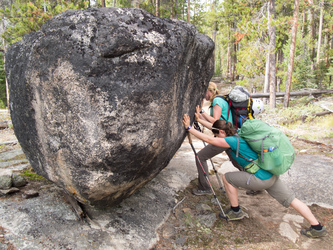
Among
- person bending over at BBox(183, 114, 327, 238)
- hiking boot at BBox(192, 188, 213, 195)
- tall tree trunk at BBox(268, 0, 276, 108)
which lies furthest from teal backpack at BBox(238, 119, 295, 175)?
tall tree trunk at BBox(268, 0, 276, 108)

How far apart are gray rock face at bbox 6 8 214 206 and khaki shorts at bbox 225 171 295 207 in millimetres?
1562

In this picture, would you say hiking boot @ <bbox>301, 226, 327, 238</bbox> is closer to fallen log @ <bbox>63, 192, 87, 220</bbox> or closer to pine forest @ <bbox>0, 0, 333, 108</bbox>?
fallen log @ <bbox>63, 192, 87, 220</bbox>

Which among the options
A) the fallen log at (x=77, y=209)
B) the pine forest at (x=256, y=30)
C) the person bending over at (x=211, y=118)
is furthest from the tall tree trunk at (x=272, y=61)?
the fallen log at (x=77, y=209)

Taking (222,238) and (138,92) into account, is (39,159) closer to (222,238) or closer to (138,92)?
(138,92)

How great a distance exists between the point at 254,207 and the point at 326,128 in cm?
954

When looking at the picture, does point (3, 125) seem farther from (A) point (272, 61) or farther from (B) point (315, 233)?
(A) point (272, 61)

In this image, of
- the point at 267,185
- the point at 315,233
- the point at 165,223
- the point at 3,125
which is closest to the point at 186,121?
the point at 267,185

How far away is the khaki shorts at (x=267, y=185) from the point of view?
4.07 m

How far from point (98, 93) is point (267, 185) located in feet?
10.1

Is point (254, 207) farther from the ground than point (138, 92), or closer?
closer

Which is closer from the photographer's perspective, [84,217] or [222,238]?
[84,217]

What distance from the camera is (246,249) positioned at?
12.5ft

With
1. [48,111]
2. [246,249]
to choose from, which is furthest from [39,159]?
[246,249]

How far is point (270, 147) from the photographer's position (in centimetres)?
375
